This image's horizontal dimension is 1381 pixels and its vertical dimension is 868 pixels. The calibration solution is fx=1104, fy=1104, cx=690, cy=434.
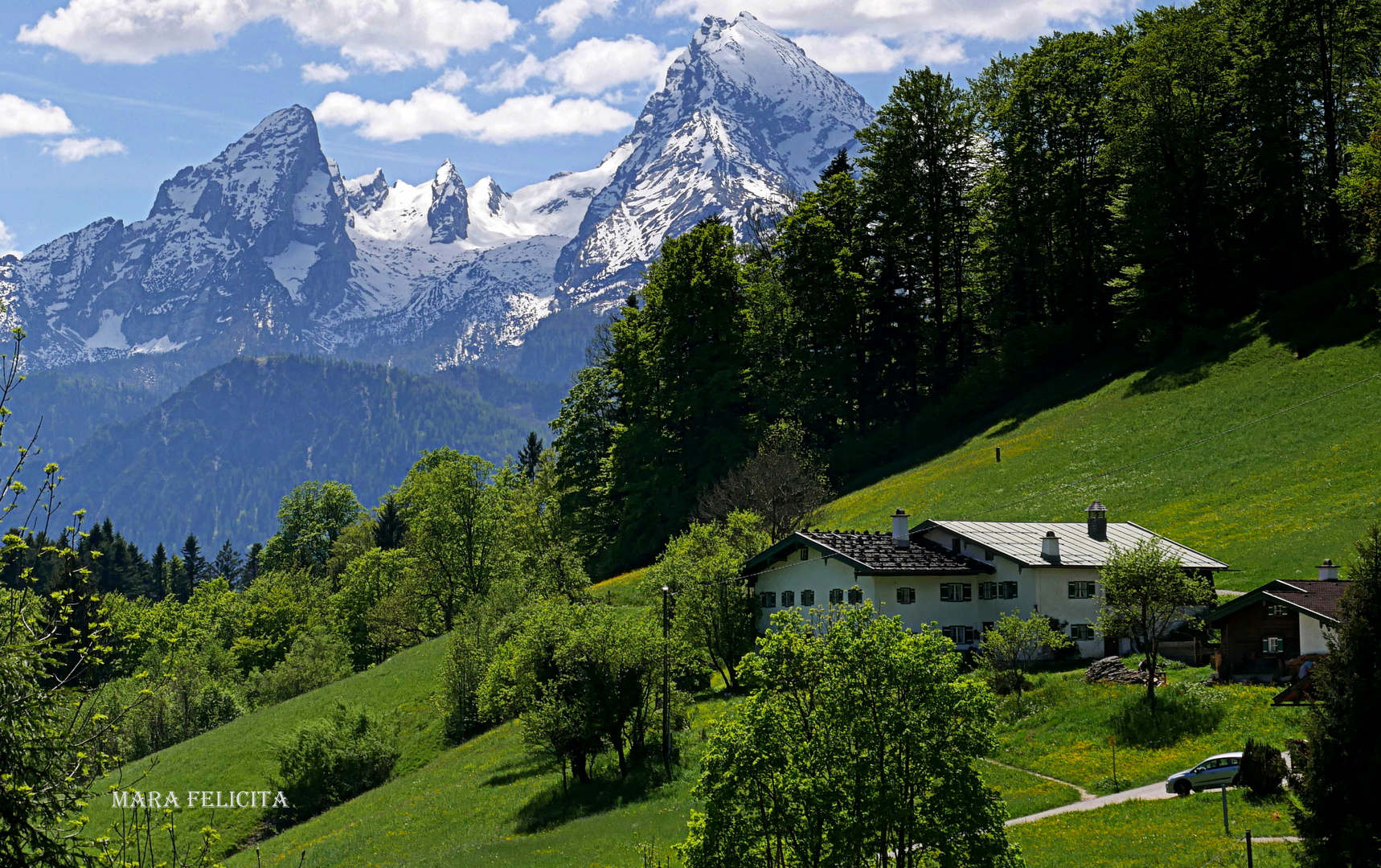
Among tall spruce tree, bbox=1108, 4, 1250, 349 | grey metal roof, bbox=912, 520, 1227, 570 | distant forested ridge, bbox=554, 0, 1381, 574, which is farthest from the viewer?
tall spruce tree, bbox=1108, 4, 1250, 349

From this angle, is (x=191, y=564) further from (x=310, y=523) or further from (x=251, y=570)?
(x=310, y=523)

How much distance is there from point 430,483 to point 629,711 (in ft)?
170

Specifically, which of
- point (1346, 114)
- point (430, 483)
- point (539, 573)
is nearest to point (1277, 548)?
point (1346, 114)

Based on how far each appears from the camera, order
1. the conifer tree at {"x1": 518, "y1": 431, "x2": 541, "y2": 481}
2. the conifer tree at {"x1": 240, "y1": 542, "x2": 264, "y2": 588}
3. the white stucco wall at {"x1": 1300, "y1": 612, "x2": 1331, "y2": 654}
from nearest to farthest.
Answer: the white stucco wall at {"x1": 1300, "y1": 612, "x2": 1331, "y2": 654} < the conifer tree at {"x1": 518, "y1": 431, "x2": 541, "y2": 481} < the conifer tree at {"x1": 240, "y1": 542, "x2": 264, "y2": 588}

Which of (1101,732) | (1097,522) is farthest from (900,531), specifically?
(1101,732)

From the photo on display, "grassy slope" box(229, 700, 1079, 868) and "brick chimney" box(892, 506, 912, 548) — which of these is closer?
"grassy slope" box(229, 700, 1079, 868)

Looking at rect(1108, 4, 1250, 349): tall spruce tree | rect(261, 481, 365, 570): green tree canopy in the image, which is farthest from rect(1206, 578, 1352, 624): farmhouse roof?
rect(261, 481, 365, 570): green tree canopy

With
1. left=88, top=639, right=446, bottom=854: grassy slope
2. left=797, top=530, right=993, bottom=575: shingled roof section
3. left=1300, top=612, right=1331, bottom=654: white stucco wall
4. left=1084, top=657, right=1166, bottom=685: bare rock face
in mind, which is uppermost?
left=797, top=530, right=993, bottom=575: shingled roof section

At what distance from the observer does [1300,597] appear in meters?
37.8

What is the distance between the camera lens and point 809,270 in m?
86.9

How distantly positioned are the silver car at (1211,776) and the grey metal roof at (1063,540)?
17.4 m

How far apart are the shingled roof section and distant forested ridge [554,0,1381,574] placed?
2192 centimetres

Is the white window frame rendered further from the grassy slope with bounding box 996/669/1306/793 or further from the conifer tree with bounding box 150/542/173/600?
the conifer tree with bounding box 150/542/173/600

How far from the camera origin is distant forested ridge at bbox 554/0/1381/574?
71.1 meters
